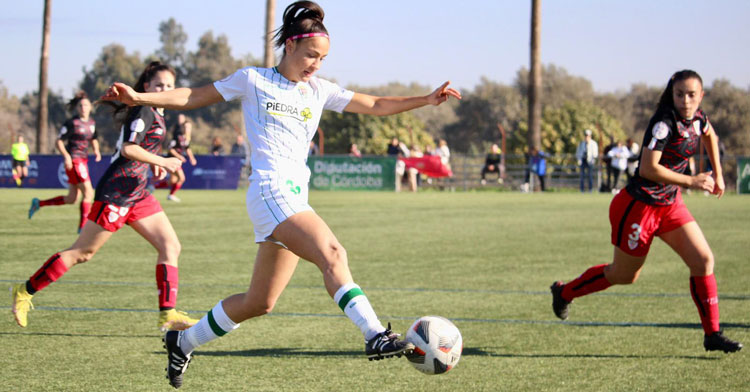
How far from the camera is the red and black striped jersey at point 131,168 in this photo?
703 cm

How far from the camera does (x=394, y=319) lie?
7758 mm

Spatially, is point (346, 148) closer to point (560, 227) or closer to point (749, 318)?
point (560, 227)

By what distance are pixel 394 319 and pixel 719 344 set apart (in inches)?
102

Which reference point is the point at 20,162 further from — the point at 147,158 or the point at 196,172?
the point at 147,158

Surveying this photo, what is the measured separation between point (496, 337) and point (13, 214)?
14.9 meters

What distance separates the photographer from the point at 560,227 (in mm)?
17594

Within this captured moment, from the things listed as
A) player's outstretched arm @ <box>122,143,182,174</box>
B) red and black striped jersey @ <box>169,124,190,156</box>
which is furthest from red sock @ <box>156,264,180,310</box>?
red and black striped jersey @ <box>169,124,190,156</box>

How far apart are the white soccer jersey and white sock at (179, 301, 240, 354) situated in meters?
0.81

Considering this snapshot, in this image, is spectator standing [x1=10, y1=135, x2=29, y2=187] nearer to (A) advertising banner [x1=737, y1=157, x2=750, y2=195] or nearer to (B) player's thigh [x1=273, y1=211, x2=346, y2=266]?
(A) advertising banner [x1=737, y1=157, x2=750, y2=195]

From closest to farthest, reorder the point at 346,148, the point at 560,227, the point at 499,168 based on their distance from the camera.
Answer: the point at 560,227 < the point at 499,168 < the point at 346,148

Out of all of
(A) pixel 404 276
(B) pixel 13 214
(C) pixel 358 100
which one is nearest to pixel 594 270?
(C) pixel 358 100

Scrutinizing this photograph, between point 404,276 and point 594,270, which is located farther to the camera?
point 404,276

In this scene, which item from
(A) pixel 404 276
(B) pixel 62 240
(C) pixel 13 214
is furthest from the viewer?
(C) pixel 13 214

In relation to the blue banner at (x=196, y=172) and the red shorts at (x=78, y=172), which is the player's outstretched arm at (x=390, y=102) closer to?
the red shorts at (x=78, y=172)
